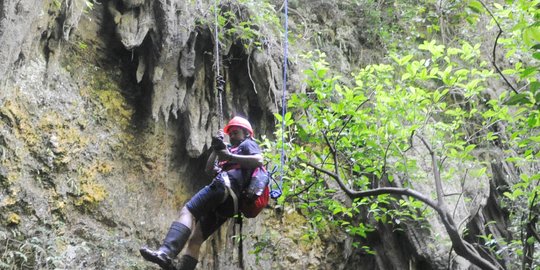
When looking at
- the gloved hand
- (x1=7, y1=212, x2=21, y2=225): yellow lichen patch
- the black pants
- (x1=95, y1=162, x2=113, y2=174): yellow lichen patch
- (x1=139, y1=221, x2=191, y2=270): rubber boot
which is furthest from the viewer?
(x1=95, y1=162, x2=113, y2=174): yellow lichen patch

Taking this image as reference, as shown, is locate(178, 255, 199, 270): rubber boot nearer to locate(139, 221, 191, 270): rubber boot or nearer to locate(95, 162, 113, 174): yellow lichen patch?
locate(139, 221, 191, 270): rubber boot

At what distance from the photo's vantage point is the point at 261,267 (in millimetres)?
7539

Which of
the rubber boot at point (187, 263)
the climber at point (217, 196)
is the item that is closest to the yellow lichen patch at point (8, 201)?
the climber at point (217, 196)

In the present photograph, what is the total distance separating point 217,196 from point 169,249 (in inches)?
26.3

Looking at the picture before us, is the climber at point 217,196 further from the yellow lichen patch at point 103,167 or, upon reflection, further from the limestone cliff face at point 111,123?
the yellow lichen patch at point 103,167

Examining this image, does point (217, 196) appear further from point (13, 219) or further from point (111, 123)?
point (111, 123)

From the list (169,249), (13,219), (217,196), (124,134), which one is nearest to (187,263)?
(169,249)

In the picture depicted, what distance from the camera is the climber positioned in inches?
171

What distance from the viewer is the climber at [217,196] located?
4.35m

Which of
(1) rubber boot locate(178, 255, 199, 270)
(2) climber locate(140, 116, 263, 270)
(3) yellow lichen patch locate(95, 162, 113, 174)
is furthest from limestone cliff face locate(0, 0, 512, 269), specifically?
(2) climber locate(140, 116, 263, 270)

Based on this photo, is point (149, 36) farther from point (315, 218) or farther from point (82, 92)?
point (315, 218)

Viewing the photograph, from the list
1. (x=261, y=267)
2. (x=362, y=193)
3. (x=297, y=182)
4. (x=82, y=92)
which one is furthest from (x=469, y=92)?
(x=82, y=92)

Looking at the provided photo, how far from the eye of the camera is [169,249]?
4.23 meters

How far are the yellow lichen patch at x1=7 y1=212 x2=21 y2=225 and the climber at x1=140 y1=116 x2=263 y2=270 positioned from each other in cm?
177
